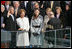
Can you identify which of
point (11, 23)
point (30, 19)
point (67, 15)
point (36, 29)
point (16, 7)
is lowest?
point (36, 29)

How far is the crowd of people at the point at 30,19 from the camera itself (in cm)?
929

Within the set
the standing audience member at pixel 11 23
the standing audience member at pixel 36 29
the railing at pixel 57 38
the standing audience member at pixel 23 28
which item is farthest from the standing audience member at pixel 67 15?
the standing audience member at pixel 11 23

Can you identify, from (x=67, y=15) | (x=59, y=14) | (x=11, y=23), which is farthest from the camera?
(x=67, y=15)

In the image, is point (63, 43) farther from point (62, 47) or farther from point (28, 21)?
point (28, 21)

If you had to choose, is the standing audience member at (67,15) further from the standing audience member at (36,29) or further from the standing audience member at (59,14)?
the standing audience member at (36,29)

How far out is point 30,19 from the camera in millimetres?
9375

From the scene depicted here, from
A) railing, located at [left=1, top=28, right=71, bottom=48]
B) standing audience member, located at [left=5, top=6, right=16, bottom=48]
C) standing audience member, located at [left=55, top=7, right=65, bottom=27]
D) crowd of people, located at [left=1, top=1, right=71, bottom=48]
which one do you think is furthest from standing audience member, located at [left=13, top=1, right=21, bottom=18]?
standing audience member, located at [left=55, top=7, right=65, bottom=27]

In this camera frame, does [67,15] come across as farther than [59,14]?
Yes

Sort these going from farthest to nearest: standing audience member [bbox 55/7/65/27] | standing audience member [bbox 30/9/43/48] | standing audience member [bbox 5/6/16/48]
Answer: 1. standing audience member [bbox 55/7/65/27]
2. standing audience member [bbox 30/9/43/48]
3. standing audience member [bbox 5/6/16/48]

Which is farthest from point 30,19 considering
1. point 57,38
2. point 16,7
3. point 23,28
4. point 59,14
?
point 57,38

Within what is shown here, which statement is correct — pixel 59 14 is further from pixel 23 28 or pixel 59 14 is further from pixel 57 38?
pixel 23 28

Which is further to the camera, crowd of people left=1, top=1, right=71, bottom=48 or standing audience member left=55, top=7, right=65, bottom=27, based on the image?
standing audience member left=55, top=7, right=65, bottom=27

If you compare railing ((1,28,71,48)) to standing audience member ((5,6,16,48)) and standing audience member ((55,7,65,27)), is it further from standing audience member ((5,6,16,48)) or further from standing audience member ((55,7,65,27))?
standing audience member ((5,6,16,48))

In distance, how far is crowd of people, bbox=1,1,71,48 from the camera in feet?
30.5
